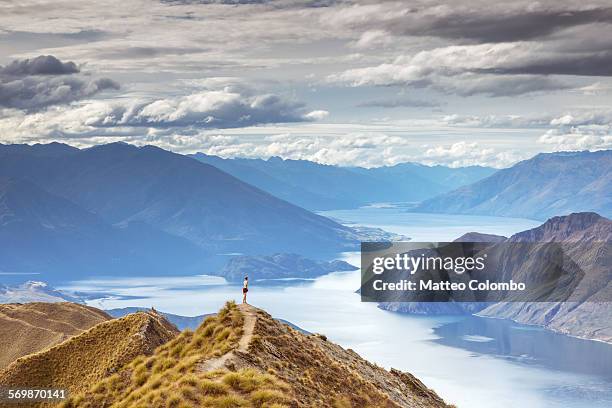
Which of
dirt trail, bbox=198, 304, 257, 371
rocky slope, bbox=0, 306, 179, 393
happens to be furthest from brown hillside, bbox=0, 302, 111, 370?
dirt trail, bbox=198, 304, 257, 371

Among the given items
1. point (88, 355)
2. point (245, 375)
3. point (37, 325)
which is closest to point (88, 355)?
point (88, 355)

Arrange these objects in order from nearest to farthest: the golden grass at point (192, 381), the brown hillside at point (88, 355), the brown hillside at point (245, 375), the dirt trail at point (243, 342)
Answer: the golden grass at point (192, 381) → the brown hillside at point (245, 375) → the dirt trail at point (243, 342) → the brown hillside at point (88, 355)

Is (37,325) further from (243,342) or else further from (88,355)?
(243,342)

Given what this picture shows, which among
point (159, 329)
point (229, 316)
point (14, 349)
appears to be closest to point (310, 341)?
point (229, 316)

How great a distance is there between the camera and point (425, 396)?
58.7m

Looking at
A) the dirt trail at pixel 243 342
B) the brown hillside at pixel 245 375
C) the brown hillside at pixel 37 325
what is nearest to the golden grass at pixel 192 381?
the brown hillside at pixel 245 375

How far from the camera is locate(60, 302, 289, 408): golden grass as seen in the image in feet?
116

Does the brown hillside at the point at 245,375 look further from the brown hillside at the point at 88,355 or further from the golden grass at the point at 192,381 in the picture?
the brown hillside at the point at 88,355

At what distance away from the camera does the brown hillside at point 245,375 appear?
3609 centimetres

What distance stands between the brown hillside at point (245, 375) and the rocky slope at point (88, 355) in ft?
21.5

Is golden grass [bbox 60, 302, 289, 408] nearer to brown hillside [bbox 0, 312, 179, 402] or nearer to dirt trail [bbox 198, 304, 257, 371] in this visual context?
dirt trail [bbox 198, 304, 257, 371]

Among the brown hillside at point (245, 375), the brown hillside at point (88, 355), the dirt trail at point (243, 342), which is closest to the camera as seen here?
the brown hillside at point (245, 375)

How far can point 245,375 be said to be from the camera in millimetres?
37469

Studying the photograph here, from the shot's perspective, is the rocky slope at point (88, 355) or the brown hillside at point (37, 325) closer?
the rocky slope at point (88, 355)
